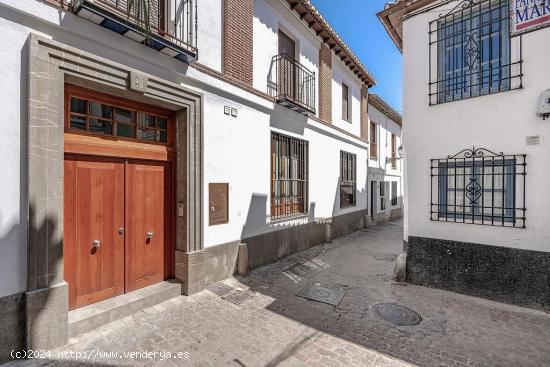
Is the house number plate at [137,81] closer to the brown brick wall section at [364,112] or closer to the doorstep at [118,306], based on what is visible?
the doorstep at [118,306]

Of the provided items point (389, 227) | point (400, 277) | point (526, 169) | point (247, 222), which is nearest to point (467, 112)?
point (526, 169)

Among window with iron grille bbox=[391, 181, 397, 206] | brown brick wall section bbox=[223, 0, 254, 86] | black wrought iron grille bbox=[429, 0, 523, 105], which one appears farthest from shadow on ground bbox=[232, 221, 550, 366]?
window with iron grille bbox=[391, 181, 397, 206]

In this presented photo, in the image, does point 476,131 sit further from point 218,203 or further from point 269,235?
point 218,203

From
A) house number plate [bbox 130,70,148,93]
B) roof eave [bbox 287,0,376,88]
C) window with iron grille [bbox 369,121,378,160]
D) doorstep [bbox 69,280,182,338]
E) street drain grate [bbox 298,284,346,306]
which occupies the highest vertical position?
roof eave [bbox 287,0,376,88]

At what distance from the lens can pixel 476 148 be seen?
4.82 m

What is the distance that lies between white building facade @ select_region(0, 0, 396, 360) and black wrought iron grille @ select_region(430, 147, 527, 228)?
147 inches

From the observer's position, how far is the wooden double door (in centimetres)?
369

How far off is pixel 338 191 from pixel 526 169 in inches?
241

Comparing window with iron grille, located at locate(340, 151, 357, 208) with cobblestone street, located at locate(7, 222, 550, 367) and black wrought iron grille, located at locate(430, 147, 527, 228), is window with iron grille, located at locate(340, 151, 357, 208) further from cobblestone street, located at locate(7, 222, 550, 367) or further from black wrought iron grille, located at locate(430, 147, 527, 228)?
cobblestone street, located at locate(7, 222, 550, 367)

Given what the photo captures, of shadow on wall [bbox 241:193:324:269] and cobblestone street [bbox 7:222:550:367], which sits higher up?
shadow on wall [bbox 241:193:324:269]

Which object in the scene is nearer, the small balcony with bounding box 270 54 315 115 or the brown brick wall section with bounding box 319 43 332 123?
the small balcony with bounding box 270 54 315 115

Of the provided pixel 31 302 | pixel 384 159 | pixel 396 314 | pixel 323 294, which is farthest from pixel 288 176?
pixel 384 159

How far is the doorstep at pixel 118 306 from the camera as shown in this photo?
3474 mm

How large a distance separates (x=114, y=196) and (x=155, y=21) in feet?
9.78
